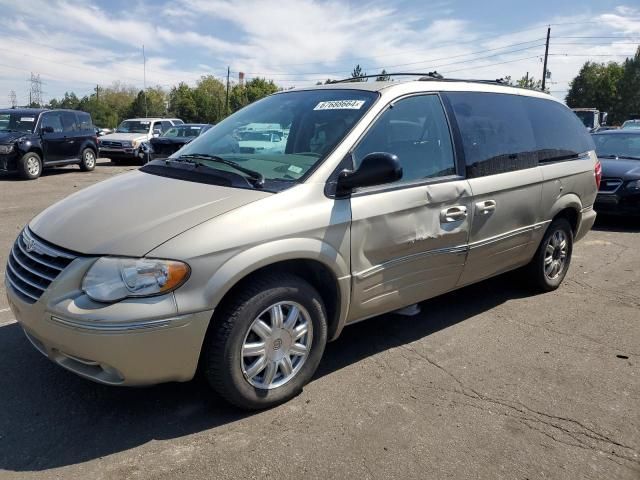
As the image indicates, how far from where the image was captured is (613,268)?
20.4ft

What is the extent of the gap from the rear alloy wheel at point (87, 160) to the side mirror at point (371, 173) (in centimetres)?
1536

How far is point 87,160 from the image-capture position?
1670 cm

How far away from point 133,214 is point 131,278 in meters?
0.48

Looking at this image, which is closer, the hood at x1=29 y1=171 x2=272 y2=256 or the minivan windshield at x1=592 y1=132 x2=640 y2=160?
the hood at x1=29 y1=171 x2=272 y2=256

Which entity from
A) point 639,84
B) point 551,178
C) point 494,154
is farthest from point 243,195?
point 639,84

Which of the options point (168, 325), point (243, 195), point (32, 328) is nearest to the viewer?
point (168, 325)

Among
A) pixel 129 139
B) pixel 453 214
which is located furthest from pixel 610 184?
pixel 129 139

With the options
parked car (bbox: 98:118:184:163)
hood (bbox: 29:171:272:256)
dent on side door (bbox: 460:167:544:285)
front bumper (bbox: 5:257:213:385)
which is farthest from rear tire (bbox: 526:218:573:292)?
parked car (bbox: 98:118:184:163)

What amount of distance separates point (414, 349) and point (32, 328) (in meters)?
2.45

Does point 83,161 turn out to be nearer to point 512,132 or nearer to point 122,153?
point 122,153

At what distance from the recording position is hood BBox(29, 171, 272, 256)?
8.67ft

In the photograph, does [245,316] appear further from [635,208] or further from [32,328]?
[635,208]

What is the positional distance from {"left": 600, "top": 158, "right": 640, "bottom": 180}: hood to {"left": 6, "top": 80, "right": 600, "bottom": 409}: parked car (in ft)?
16.4

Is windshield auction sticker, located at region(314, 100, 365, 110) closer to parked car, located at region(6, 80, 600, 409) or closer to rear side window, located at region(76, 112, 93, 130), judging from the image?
parked car, located at region(6, 80, 600, 409)
